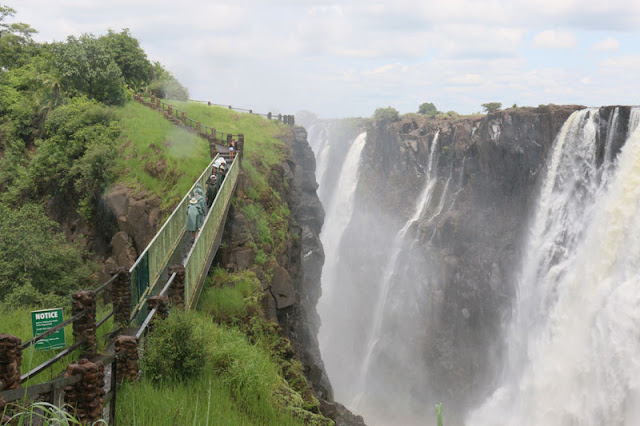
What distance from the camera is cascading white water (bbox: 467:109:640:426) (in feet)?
69.9

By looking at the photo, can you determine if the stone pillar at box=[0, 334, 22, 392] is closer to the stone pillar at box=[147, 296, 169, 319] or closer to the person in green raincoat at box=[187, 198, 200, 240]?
the stone pillar at box=[147, 296, 169, 319]

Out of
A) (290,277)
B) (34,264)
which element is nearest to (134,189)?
(34,264)

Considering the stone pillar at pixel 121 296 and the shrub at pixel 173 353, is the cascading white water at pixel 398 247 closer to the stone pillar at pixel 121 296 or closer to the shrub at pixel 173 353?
the stone pillar at pixel 121 296

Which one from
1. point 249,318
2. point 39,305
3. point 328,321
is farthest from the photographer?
point 328,321

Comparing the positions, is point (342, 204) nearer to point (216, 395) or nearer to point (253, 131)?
point (253, 131)

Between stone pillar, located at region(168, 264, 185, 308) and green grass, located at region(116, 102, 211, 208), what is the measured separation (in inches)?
320

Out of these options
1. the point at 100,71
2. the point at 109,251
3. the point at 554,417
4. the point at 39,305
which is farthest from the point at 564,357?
the point at 100,71

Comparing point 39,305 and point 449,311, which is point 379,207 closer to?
point 449,311

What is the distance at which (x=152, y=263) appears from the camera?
9.83m

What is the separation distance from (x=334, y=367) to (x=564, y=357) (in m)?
18.7

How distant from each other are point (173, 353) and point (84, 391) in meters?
2.60

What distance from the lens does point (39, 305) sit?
14570 millimetres

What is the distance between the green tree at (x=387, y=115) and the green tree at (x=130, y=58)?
21328 mm

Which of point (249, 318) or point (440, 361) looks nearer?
point (249, 318)
